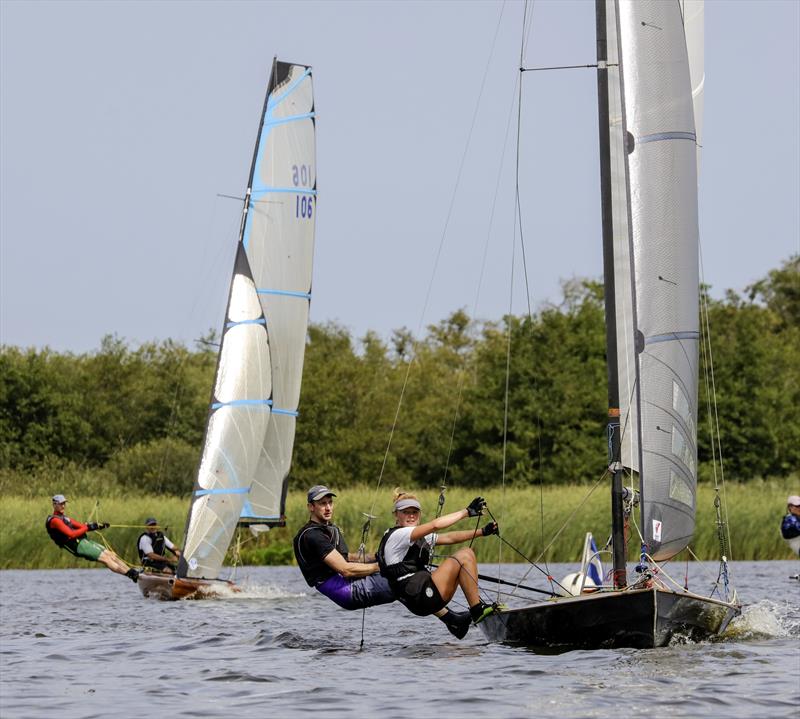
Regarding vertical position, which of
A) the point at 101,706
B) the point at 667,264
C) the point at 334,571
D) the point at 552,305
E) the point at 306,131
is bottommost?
the point at 101,706

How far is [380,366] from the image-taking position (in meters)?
81.2

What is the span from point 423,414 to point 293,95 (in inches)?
1522

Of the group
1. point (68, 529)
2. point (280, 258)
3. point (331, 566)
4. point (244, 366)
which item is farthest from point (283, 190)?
point (331, 566)

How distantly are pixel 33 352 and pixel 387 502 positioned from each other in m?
32.5

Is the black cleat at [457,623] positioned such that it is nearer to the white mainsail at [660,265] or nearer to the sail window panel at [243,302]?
the white mainsail at [660,265]

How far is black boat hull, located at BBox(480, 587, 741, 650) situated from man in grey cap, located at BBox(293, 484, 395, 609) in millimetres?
1282

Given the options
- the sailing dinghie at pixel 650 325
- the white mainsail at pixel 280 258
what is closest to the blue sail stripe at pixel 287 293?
the white mainsail at pixel 280 258

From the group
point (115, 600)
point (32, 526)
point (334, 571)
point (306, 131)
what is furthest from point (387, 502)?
point (334, 571)

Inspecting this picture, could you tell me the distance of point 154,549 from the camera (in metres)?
27.2

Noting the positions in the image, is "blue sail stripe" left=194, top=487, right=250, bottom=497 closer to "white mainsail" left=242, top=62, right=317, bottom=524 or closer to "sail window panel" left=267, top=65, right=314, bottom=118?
"white mainsail" left=242, top=62, right=317, bottom=524

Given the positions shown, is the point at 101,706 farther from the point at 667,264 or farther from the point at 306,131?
the point at 306,131

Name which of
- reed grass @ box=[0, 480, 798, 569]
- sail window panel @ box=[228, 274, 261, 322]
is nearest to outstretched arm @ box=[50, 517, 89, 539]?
reed grass @ box=[0, 480, 798, 569]

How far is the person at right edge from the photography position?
43.7 feet

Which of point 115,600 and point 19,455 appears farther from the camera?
point 19,455
